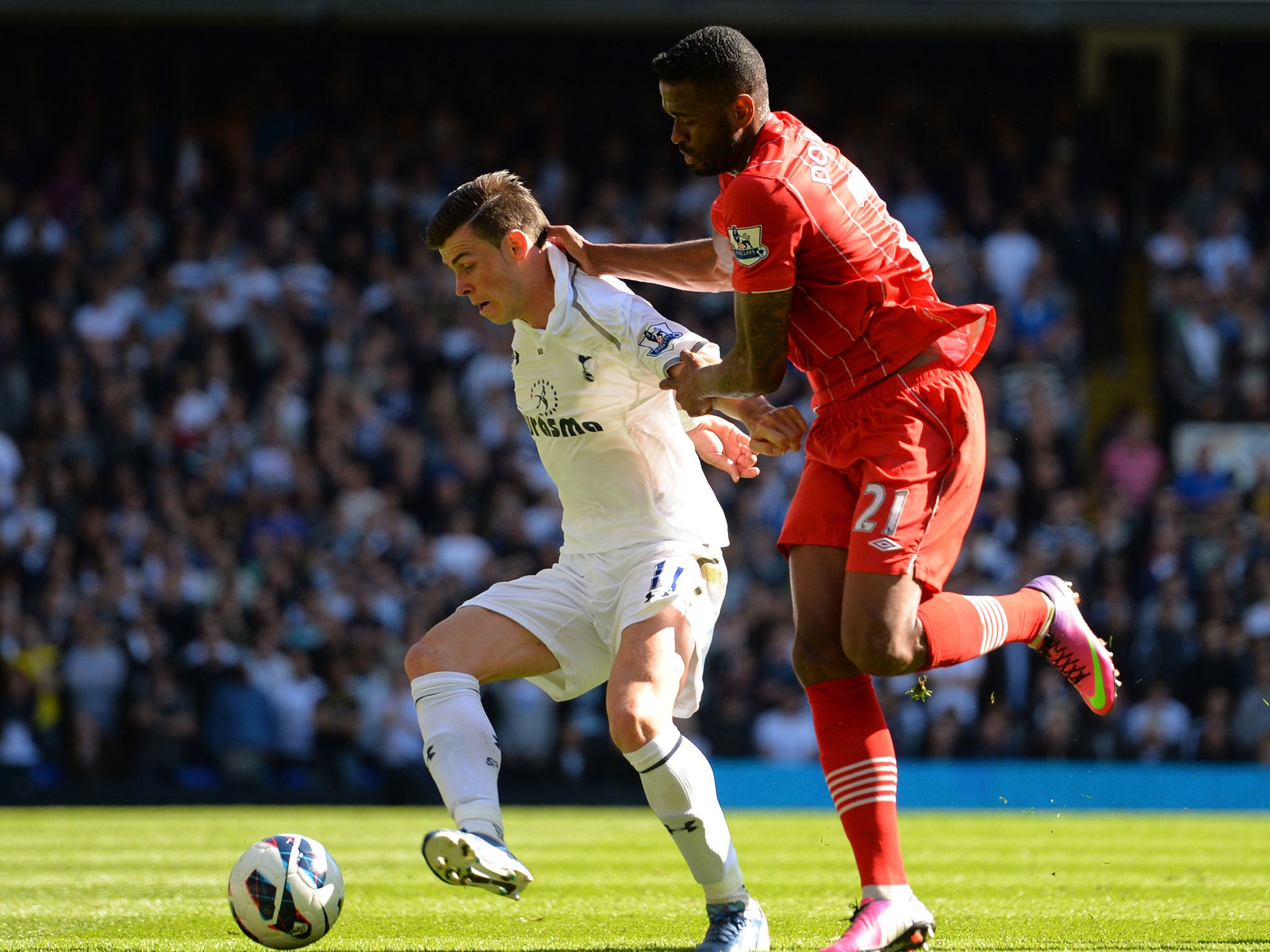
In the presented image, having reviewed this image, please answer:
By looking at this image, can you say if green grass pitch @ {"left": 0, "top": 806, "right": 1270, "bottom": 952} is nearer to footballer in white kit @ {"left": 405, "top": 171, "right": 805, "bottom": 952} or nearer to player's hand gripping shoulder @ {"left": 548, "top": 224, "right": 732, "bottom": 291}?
footballer in white kit @ {"left": 405, "top": 171, "right": 805, "bottom": 952}

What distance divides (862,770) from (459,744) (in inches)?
46.5

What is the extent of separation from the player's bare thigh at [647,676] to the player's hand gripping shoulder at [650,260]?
113 centimetres

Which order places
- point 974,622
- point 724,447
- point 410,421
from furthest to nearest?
point 410,421 < point 724,447 < point 974,622

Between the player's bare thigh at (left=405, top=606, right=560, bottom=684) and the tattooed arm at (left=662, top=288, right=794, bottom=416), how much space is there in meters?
1.01

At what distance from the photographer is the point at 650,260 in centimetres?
534

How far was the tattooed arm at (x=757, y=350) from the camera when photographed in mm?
4598

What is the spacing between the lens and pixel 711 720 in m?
13.7

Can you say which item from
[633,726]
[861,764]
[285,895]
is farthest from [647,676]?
[285,895]

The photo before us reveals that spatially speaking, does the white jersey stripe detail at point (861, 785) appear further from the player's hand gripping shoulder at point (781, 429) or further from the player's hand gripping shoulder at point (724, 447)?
the player's hand gripping shoulder at point (724, 447)

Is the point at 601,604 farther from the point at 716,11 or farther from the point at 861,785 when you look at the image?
the point at 716,11

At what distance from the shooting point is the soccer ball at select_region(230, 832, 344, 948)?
15.5ft

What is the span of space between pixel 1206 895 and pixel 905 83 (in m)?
14.2

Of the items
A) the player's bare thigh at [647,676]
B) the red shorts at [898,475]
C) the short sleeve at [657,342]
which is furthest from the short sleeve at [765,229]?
the player's bare thigh at [647,676]

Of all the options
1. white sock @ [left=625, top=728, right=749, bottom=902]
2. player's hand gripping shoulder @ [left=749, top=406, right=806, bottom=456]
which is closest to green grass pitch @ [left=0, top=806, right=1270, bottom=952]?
white sock @ [left=625, top=728, right=749, bottom=902]
